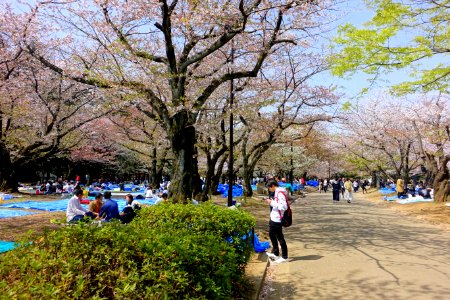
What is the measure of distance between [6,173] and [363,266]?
68.1ft

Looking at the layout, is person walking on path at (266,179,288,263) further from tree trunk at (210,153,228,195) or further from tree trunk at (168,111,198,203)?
tree trunk at (210,153,228,195)

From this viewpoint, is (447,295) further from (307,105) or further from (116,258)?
(307,105)

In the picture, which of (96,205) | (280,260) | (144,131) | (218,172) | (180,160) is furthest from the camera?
(144,131)

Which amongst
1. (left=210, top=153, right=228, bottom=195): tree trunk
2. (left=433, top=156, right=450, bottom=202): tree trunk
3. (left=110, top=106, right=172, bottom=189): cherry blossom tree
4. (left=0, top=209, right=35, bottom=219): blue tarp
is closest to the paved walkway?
(left=0, top=209, right=35, bottom=219): blue tarp

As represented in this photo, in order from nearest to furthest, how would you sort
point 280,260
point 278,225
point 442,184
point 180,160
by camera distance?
point 280,260
point 278,225
point 180,160
point 442,184

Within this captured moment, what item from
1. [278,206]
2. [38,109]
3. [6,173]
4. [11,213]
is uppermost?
[38,109]

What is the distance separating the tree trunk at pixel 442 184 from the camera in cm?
1977

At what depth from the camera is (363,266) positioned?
22.6 ft

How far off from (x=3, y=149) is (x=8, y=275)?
20.9 m

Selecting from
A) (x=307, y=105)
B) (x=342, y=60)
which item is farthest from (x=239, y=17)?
(x=307, y=105)

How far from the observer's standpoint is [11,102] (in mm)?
18234

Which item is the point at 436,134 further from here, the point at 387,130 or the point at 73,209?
the point at 73,209

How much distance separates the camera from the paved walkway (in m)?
5.46

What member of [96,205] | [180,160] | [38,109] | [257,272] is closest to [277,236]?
[257,272]
